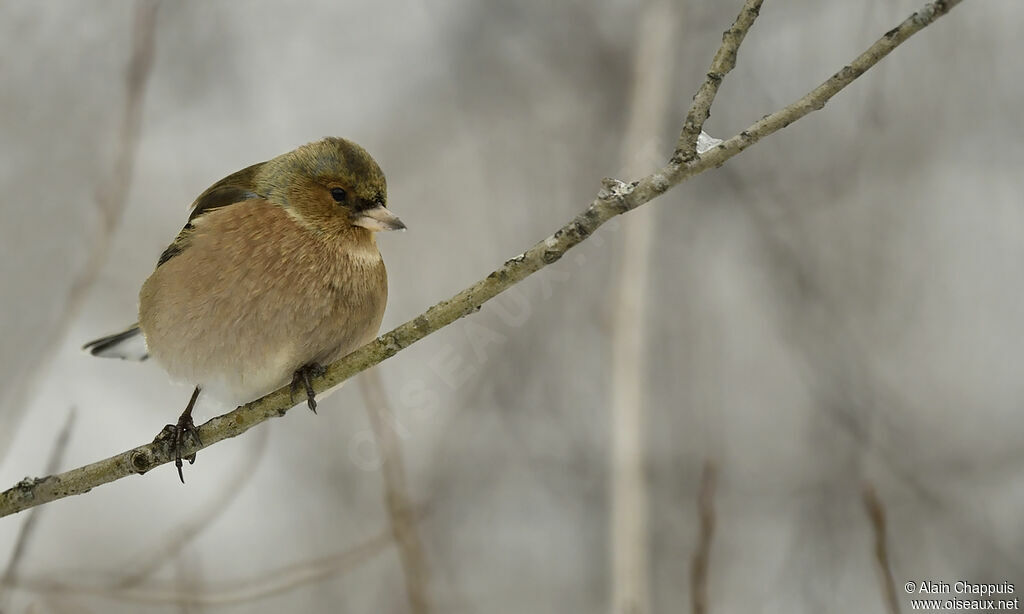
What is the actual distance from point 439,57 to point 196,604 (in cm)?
439

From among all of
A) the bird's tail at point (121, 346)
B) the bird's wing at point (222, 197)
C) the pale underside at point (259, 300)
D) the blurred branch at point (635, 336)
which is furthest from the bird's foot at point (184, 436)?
the blurred branch at point (635, 336)

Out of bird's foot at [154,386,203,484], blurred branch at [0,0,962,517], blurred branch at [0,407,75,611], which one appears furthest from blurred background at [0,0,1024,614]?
blurred branch at [0,407,75,611]

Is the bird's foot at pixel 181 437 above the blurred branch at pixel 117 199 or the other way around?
the other way around

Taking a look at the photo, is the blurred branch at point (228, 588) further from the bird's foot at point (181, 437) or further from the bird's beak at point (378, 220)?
the bird's beak at point (378, 220)

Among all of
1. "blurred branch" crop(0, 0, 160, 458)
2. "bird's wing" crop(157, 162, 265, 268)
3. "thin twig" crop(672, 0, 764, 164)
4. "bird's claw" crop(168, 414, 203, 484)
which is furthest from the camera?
"bird's wing" crop(157, 162, 265, 268)

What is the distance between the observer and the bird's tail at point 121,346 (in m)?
4.07

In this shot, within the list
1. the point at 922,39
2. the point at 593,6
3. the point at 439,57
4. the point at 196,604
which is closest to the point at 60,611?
the point at 196,604

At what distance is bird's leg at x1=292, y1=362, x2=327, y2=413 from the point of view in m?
3.03

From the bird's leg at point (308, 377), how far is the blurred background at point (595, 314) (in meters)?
1.39

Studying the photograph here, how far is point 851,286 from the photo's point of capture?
17.1 ft

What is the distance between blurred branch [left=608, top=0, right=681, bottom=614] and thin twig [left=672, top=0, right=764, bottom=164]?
1885 mm

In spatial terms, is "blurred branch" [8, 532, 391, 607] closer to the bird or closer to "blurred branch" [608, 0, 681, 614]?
the bird

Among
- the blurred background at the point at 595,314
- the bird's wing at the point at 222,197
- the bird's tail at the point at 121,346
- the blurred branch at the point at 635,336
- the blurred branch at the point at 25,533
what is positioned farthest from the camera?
the blurred background at the point at 595,314

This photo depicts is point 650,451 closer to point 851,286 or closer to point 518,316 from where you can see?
point 518,316
